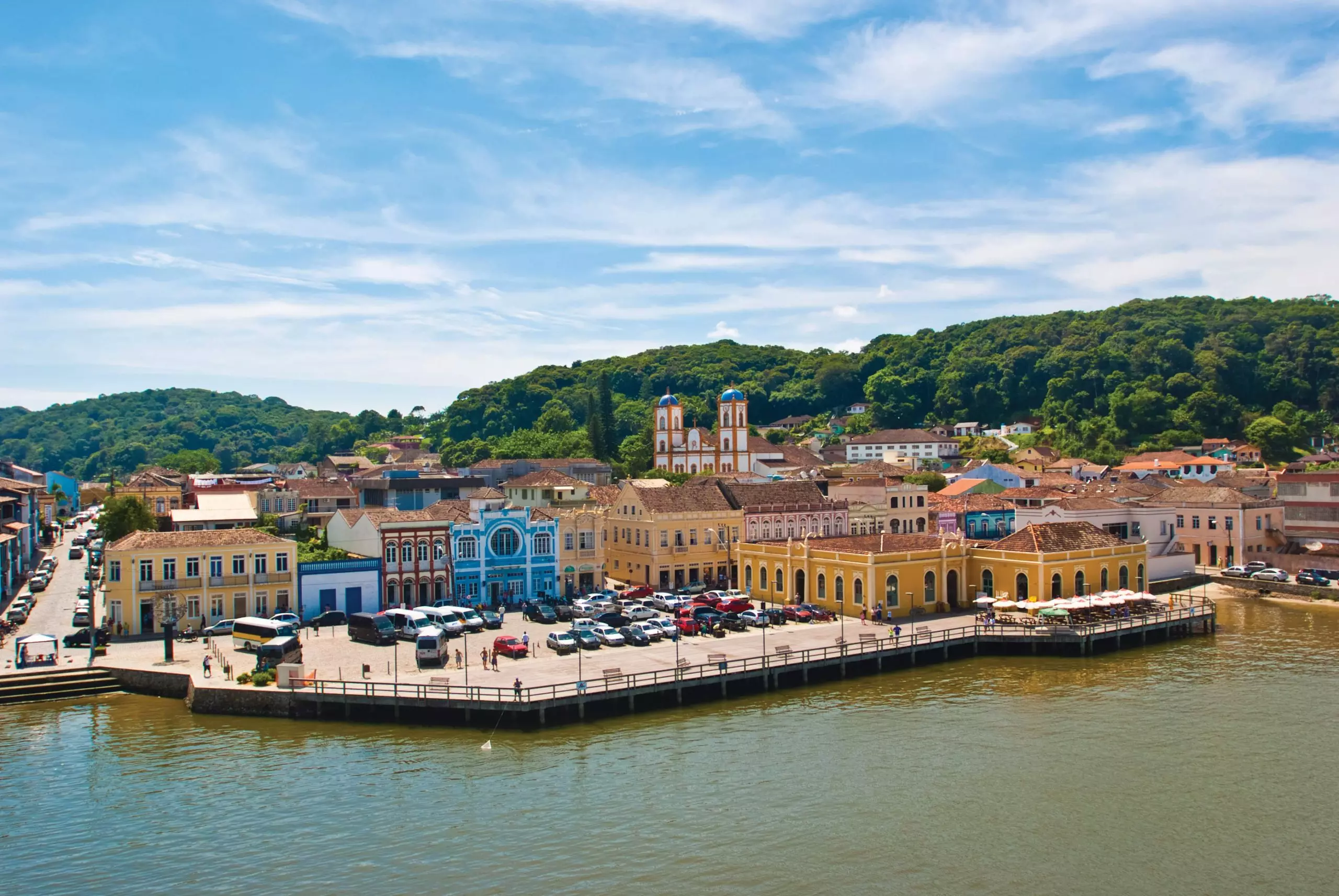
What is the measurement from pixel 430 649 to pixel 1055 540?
102 ft

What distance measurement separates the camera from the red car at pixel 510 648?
39.9 m

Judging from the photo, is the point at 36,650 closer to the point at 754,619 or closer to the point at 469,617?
the point at 469,617

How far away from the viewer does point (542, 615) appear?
157 ft

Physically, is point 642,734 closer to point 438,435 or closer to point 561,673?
point 561,673

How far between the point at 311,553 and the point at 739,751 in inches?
1156

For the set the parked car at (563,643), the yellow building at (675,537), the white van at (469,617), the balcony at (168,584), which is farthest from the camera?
the yellow building at (675,537)

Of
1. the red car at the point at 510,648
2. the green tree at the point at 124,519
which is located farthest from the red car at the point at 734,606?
the green tree at the point at 124,519

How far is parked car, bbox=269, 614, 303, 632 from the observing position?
43.9 meters

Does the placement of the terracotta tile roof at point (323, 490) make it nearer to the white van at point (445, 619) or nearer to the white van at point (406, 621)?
the white van at point (445, 619)

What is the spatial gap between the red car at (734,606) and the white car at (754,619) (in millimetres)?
393

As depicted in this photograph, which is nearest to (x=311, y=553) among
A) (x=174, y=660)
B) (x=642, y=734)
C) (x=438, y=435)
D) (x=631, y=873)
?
(x=174, y=660)

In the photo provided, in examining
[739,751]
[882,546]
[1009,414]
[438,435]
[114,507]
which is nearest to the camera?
[739,751]

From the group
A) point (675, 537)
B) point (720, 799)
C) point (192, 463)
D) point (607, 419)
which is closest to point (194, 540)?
point (675, 537)

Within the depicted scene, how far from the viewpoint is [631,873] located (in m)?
22.8
